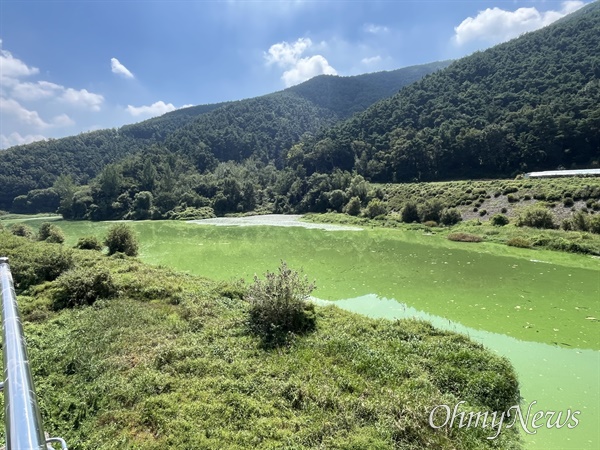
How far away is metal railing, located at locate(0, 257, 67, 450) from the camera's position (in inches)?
53.0

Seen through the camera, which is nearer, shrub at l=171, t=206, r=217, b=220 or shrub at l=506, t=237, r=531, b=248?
shrub at l=506, t=237, r=531, b=248

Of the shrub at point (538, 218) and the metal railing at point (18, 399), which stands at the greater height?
the metal railing at point (18, 399)

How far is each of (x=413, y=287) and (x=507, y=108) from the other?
8507cm

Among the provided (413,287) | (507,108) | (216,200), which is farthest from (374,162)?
(413,287)

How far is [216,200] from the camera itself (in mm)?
89250

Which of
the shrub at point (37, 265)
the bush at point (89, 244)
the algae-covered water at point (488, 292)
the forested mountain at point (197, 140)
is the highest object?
the forested mountain at point (197, 140)

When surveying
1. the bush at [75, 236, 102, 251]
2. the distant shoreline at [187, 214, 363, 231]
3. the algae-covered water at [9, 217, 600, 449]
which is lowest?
the distant shoreline at [187, 214, 363, 231]

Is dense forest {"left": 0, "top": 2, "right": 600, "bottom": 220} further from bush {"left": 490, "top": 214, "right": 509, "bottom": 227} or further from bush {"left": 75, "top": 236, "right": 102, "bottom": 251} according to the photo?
bush {"left": 75, "top": 236, "right": 102, "bottom": 251}

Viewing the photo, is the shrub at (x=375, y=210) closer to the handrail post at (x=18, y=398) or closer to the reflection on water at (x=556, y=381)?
the reflection on water at (x=556, y=381)

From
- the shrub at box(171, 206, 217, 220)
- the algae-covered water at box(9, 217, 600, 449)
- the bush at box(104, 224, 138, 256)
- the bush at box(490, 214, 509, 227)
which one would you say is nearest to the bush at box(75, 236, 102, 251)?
the bush at box(104, 224, 138, 256)

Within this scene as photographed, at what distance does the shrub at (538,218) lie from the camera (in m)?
33.7

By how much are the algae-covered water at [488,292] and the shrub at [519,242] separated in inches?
42.4
